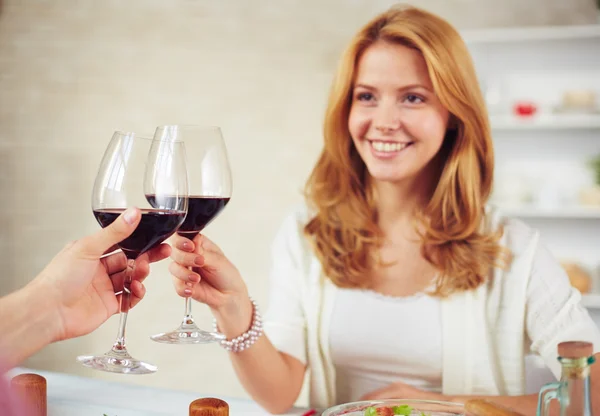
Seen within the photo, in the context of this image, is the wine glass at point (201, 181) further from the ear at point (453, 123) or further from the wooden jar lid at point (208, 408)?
the ear at point (453, 123)

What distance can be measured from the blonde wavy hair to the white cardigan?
0.05 m

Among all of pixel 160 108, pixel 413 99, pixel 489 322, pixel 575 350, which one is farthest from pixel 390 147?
pixel 160 108

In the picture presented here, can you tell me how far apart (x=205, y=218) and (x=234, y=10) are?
11.1 feet

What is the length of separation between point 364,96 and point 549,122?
2.11m

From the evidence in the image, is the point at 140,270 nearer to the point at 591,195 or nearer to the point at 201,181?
the point at 201,181

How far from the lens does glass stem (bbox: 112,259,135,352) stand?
1113 mm

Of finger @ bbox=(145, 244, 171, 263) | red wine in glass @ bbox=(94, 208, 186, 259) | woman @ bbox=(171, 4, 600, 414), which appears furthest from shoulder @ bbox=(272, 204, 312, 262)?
red wine in glass @ bbox=(94, 208, 186, 259)

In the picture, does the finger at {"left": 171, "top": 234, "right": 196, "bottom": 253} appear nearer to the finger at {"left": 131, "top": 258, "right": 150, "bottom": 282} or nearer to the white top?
the finger at {"left": 131, "top": 258, "right": 150, "bottom": 282}

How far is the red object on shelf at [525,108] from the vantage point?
3.79 meters

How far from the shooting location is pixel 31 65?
14.6ft

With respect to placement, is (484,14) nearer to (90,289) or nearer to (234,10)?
(234,10)

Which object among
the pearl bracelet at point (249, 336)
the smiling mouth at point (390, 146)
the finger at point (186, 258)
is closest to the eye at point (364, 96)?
the smiling mouth at point (390, 146)

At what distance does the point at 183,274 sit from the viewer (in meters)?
1.35

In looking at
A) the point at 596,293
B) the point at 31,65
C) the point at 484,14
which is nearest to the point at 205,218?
the point at 596,293
